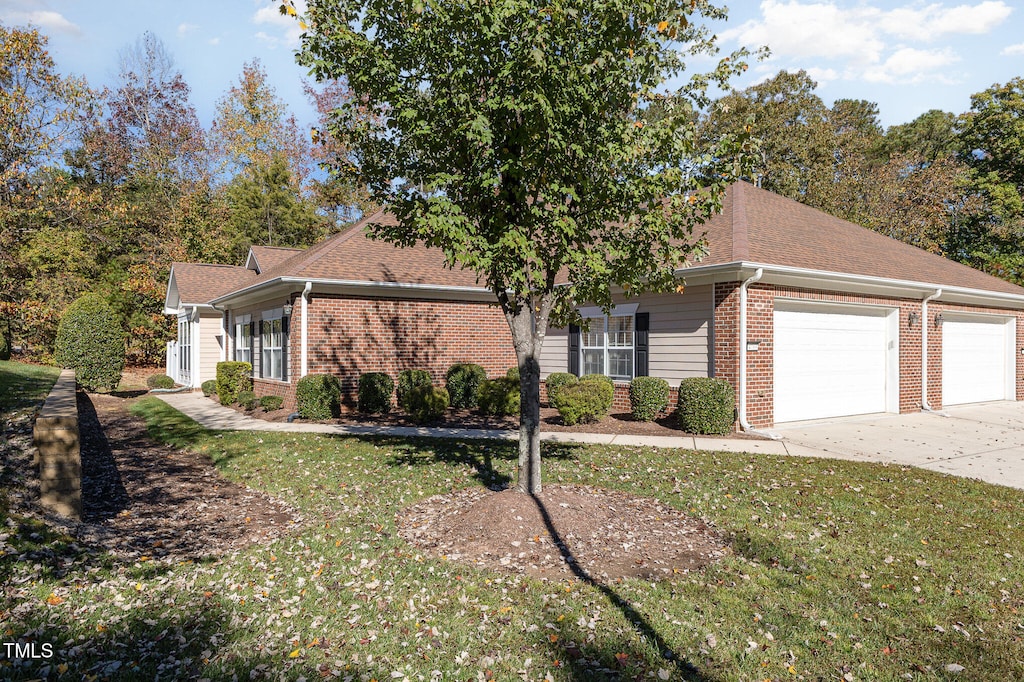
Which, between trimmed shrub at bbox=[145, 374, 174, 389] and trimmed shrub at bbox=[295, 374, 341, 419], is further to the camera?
trimmed shrub at bbox=[145, 374, 174, 389]

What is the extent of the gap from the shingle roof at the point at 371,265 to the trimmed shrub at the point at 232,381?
2700 millimetres

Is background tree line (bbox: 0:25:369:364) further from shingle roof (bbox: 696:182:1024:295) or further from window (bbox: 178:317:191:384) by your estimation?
shingle roof (bbox: 696:182:1024:295)

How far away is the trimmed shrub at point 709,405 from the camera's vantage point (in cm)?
1040

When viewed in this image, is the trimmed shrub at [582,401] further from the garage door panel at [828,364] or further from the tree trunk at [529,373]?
the tree trunk at [529,373]

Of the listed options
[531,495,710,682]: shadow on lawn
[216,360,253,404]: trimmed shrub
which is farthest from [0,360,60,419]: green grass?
[531,495,710,682]: shadow on lawn

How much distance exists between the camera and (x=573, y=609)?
3.95 m

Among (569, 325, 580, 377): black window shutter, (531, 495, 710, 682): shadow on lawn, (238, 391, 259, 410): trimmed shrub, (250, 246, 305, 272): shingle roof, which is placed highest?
(250, 246, 305, 272): shingle roof

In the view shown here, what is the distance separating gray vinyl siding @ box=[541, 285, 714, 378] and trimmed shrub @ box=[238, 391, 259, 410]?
9375 millimetres

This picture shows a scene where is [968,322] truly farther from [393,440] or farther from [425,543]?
[425,543]

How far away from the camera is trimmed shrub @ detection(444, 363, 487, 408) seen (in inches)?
569

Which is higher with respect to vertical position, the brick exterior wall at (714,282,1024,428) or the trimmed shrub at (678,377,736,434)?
the brick exterior wall at (714,282,1024,428)

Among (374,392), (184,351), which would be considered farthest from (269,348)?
(184,351)

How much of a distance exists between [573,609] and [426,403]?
856 cm

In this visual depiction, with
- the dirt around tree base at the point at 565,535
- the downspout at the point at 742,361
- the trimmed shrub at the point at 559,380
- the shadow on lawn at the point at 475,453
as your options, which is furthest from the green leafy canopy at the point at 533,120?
the trimmed shrub at the point at 559,380
